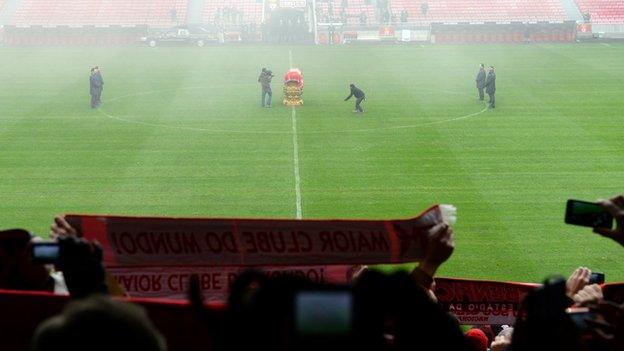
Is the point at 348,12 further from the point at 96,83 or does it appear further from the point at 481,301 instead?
the point at 481,301

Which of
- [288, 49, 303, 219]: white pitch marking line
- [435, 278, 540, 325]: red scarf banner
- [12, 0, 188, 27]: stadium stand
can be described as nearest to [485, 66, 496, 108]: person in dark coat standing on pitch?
[288, 49, 303, 219]: white pitch marking line

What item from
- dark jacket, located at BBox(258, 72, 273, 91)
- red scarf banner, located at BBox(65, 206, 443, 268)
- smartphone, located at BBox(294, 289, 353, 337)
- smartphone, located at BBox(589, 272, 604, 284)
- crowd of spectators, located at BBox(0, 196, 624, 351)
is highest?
smartphone, located at BBox(294, 289, 353, 337)

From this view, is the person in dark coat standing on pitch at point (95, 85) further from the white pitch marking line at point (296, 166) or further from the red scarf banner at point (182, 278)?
the red scarf banner at point (182, 278)

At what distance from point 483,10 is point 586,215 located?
60401mm

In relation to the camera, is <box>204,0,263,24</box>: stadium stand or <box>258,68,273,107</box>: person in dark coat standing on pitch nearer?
<box>258,68,273,107</box>: person in dark coat standing on pitch

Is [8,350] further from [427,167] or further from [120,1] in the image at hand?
[120,1]

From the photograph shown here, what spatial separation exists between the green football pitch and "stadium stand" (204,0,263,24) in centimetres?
2207

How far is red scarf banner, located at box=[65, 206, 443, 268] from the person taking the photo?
17.3 ft

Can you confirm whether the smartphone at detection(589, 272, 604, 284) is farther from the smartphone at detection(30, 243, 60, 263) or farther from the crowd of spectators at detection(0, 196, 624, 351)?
the smartphone at detection(30, 243, 60, 263)

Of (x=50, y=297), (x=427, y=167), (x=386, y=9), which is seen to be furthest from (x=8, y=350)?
(x=386, y=9)

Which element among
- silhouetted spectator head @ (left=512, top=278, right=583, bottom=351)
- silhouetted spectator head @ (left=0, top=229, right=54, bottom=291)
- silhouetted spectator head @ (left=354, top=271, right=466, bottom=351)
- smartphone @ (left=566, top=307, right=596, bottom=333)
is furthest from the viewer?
silhouetted spectator head @ (left=0, top=229, right=54, bottom=291)

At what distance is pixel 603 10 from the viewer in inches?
2421

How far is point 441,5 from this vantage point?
64562mm

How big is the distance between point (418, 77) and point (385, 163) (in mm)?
16456
